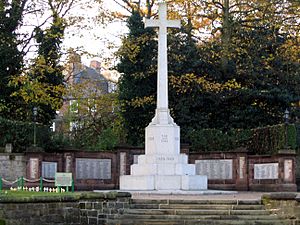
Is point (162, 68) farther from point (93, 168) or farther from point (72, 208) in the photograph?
point (72, 208)

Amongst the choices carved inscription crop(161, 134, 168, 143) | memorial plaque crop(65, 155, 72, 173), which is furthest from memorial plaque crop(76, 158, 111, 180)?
carved inscription crop(161, 134, 168, 143)

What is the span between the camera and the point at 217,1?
3416cm

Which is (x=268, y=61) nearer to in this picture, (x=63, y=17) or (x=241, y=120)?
(x=241, y=120)

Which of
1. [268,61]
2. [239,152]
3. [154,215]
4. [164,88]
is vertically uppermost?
[268,61]

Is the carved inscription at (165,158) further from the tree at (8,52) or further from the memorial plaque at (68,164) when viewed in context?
the tree at (8,52)

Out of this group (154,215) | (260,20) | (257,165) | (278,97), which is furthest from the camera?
(260,20)

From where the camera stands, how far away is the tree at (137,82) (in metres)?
31.3

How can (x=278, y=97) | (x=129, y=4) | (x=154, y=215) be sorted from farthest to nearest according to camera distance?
(x=129, y=4), (x=278, y=97), (x=154, y=215)

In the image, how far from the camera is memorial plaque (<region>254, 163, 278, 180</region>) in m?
26.8

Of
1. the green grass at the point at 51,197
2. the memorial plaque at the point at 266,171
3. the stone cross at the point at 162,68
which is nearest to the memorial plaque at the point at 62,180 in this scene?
the green grass at the point at 51,197

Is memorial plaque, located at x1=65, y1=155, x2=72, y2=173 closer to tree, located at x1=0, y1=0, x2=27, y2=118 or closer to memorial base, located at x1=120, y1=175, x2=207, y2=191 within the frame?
memorial base, located at x1=120, y1=175, x2=207, y2=191

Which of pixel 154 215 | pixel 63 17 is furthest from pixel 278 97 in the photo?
pixel 154 215

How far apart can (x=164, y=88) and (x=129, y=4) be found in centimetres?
1326

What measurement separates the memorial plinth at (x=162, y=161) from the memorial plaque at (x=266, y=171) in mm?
4560
